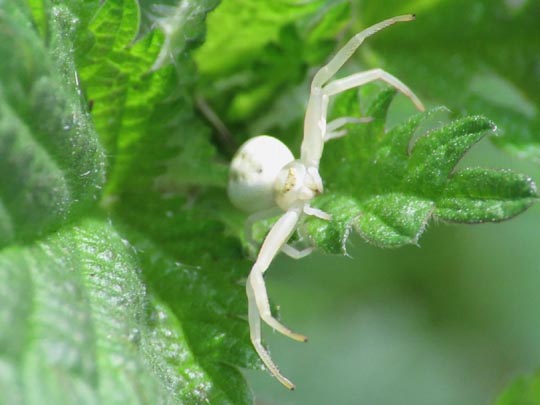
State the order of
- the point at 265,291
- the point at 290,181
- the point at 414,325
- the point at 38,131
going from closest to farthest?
the point at 38,131 → the point at 265,291 → the point at 290,181 → the point at 414,325

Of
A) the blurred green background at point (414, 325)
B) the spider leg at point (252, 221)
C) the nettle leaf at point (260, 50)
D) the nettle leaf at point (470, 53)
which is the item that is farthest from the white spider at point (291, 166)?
the blurred green background at point (414, 325)

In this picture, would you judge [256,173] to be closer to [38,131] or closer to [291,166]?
[291,166]

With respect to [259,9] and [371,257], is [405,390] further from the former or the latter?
[259,9]

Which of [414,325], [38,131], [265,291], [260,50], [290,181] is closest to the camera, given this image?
[38,131]

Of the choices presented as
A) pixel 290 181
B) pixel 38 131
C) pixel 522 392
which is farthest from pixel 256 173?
pixel 522 392

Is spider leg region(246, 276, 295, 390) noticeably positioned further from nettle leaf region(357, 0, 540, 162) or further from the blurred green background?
the blurred green background

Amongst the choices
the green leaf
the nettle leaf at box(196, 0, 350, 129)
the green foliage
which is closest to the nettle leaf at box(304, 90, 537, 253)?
the green foliage

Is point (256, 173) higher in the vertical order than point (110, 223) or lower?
lower

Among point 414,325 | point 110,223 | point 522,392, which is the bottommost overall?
point 414,325
